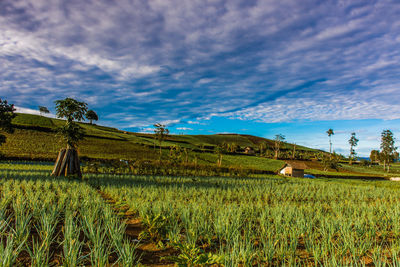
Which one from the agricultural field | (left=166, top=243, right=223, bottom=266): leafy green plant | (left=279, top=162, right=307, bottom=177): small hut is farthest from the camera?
(left=279, top=162, right=307, bottom=177): small hut

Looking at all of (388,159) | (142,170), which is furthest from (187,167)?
(388,159)

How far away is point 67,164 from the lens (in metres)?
15.4

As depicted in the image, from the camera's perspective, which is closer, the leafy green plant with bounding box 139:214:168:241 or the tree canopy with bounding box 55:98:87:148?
the leafy green plant with bounding box 139:214:168:241

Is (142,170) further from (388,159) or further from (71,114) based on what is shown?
(388,159)

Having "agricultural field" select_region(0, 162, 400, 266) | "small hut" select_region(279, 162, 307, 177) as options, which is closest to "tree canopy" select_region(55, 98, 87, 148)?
"agricultural field" select_region(0, 162, 400, 266)

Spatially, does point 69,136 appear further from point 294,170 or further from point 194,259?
point 294,170

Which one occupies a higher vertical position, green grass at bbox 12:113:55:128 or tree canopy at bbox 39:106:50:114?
tree canopy at bbox 39:106:50:114

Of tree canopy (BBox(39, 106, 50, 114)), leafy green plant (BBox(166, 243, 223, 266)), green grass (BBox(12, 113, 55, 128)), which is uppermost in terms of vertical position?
tree canopy (BBox(39, 106, 50, 114))

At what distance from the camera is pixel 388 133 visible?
88.2 metres

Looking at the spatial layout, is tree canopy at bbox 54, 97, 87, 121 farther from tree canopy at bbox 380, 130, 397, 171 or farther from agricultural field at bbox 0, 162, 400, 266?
tree canopy at bbox 380, 130, 397, 171

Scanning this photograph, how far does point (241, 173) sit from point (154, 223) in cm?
2933

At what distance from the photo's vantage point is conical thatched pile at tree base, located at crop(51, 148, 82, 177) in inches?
597

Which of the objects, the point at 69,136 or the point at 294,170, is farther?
the point at 294,170

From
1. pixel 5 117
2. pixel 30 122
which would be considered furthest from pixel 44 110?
pixel 5 117
